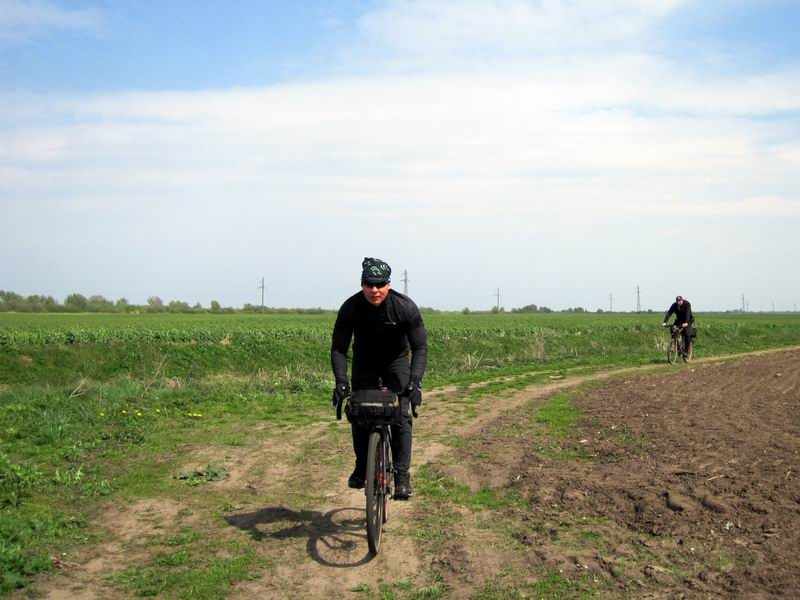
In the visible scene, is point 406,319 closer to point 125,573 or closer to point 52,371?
point 125,573

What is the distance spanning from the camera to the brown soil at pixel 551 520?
217 inches

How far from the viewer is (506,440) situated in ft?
35.8

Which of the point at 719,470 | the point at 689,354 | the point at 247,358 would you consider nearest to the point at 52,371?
the point at 247,358

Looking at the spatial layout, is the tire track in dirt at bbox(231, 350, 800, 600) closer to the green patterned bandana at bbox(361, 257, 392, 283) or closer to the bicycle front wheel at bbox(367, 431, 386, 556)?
the bicycle front wheel at bbox(367, 431, 386, 556)

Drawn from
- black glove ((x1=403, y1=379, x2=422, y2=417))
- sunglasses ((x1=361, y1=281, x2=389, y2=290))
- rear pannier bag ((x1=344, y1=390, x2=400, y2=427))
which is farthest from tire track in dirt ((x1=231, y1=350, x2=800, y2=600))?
sunglasses ((x1=361, y1=281, x2=389, y2=290))

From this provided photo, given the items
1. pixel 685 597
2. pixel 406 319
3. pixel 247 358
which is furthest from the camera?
pixel 247 358

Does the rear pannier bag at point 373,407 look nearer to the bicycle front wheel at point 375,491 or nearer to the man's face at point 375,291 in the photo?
the bicycle front wheel at point 375,491

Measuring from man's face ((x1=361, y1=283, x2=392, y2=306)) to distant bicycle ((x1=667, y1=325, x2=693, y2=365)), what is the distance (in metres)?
20.0

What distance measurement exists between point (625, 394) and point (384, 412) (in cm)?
1037

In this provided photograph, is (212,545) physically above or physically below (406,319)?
below

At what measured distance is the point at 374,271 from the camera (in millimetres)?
6602

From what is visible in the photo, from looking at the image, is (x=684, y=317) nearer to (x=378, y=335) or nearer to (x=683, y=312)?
(x=683, y=312)

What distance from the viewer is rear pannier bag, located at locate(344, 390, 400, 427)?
21.2ft

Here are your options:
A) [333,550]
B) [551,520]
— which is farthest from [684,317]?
[333,550]
